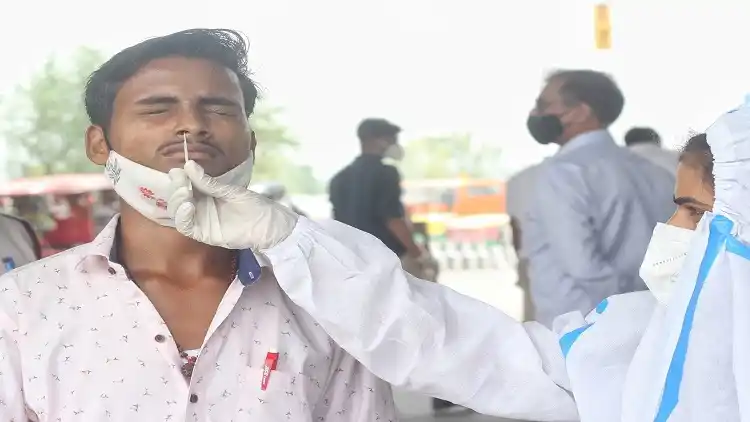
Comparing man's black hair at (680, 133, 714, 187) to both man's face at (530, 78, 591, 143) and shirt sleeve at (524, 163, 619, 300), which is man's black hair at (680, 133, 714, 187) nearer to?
shirt sleeve at (524, 163, 619, 300)

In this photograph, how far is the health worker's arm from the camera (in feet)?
3.69

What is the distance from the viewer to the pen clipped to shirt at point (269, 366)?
3.92 feet

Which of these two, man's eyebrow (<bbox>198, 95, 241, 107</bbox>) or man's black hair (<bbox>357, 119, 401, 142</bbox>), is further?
man's black hair (<bbox>357, 119, 401, 142</bbox>)

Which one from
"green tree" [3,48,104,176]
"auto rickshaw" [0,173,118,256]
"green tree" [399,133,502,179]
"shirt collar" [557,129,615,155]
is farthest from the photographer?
"green tree" [399,133,502,179]

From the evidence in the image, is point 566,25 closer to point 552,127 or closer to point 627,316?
point 552,127

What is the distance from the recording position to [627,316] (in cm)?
117

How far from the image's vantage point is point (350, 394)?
51.1 inches

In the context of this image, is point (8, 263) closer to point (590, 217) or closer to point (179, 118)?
point (179, 118)

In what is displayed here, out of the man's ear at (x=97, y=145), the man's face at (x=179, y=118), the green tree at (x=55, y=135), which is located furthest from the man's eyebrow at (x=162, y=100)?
the green tree at (x=55, y=135)

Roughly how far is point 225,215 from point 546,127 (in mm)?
1644

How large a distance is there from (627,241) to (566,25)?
2368 mm

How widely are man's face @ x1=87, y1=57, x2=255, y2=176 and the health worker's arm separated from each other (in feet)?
0.61

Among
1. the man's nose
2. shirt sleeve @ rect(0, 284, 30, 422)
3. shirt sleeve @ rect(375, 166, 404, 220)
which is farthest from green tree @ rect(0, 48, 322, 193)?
shirt sleeve @ rect(0, 284, 30, 422)

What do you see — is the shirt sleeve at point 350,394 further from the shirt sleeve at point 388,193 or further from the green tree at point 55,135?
the shirt sleeve at point 388,193
